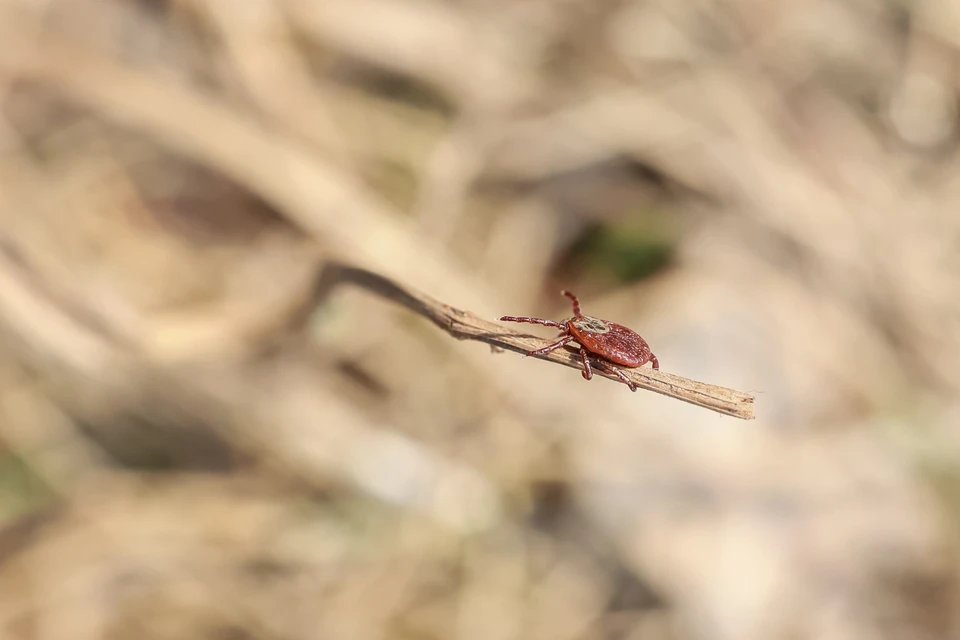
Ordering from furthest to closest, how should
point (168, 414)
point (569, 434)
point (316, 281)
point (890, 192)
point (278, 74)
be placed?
point (890, 192)
point (278, 74)
point (569, 434)
point (168, 414)
point (316, 281)

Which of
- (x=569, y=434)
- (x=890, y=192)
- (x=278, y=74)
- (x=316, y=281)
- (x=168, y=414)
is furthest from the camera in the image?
(x=890, y=192)

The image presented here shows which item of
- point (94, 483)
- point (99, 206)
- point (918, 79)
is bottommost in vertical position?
point (94, 483)

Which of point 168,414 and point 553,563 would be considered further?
point 553,563

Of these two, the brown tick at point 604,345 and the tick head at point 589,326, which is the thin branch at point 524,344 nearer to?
the brown tick at point 604,345

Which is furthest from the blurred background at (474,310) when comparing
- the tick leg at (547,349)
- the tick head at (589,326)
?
the tick leg at (547,349)

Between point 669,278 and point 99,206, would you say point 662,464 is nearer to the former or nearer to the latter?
point 669,278

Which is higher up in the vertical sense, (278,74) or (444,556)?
(278,74)

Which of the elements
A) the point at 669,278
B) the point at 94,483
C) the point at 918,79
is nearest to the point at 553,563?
the point at 669,278

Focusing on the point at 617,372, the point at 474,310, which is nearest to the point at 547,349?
the point at 617,372
